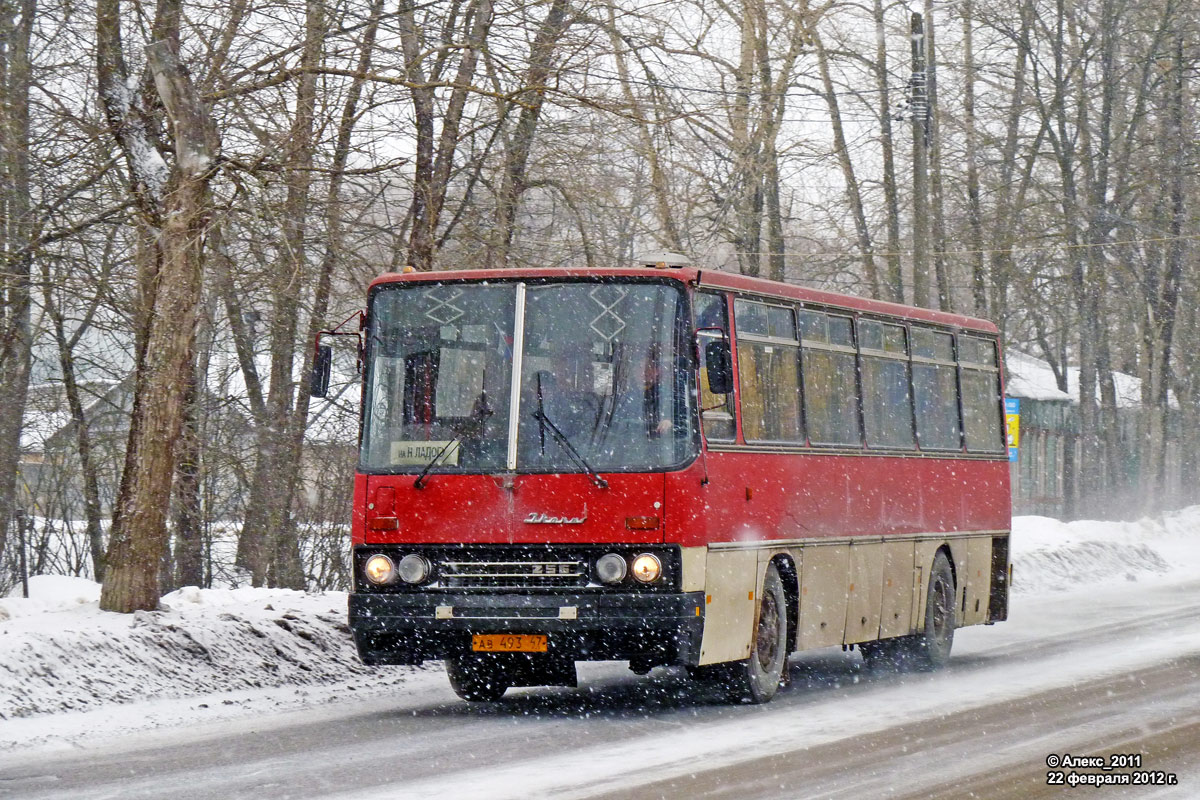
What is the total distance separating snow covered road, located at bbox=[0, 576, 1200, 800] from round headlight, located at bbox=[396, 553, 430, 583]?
0.92 metres

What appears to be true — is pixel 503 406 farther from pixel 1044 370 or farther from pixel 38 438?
pixel 1044 370

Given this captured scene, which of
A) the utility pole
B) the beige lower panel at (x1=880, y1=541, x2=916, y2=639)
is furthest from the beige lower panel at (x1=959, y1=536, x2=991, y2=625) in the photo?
the utility pole

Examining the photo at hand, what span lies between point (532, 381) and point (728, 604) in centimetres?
200

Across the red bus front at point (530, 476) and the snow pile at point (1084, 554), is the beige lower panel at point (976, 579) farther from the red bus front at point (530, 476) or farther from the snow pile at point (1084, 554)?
the snow pile at point (1084, 554)

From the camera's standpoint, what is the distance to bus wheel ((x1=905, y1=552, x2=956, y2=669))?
16.1m

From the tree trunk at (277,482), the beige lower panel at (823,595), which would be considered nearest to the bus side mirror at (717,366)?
the beige lower panel at (823,595)

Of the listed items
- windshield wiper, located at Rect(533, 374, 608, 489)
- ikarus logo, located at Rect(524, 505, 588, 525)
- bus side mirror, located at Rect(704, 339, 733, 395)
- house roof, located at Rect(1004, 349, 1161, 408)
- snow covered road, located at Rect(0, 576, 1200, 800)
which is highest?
house roof, located at Rect(1004, 349, 1161, 408)

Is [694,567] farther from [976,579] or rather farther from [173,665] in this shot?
[976,579]

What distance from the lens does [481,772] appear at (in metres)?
8.98

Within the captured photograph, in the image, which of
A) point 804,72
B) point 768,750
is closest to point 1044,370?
point 804,72

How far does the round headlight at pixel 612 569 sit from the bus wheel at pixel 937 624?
5440 mm

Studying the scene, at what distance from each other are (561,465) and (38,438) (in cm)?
1377

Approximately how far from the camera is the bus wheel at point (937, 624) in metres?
16.1

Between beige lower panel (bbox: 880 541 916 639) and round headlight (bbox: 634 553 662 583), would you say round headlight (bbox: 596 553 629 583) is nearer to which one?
round headlight (bbox: 634 553 662 583)
